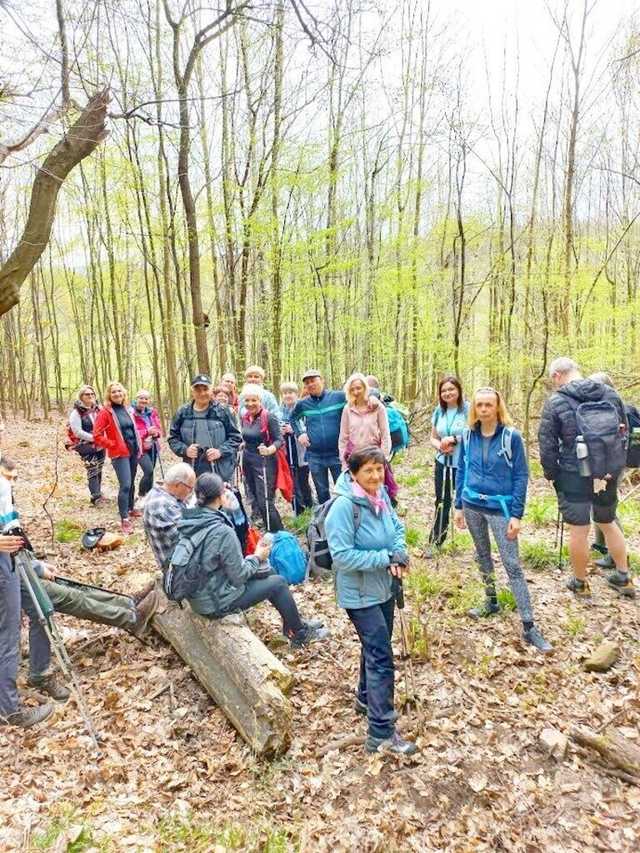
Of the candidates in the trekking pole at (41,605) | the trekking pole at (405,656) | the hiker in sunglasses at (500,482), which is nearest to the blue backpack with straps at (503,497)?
the hiker in sunglasses at (500,482)

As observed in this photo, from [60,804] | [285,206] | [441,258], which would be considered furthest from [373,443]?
[441,258]

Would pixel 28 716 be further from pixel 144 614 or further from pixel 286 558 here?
pixel 286 558

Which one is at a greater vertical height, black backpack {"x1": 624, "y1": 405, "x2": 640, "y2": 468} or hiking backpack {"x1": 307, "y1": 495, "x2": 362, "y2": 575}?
black backpack {"x1": 624, "y1": 405, "x2": 640, "y2": 468}

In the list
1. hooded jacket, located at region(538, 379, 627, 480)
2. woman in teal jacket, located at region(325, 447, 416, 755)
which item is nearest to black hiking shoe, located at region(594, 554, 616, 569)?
hooded jacket, located at region(538, 379, 627, 480)

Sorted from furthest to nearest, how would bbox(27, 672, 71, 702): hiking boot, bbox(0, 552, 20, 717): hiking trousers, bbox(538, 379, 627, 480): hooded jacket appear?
bbox(538, 379, 627, 480): hooded jacket, bbox(27, 672, 71, 702): hiking boot, bbox(0, 552, 20, 717): hiking trousers

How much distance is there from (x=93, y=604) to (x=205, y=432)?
2.32 m

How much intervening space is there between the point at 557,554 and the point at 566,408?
200 cm

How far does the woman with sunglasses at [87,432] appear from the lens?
8.12 m

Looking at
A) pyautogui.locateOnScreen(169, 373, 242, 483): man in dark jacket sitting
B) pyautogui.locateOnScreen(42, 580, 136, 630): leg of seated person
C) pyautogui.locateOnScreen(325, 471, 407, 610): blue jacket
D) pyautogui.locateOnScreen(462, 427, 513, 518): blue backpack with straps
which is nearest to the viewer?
pyautogui.locateOnScreen(325, 471, 407, 610): blue jacket

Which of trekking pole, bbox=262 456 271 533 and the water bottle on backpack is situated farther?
trekking pole, bbox=262 456 271 533

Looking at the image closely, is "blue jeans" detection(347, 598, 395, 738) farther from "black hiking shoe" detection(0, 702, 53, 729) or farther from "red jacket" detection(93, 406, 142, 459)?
"red jacket" detection(93, 406, 142, 459)

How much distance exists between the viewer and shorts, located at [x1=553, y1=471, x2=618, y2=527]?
15.1 feet

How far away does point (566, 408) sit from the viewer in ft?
15.0

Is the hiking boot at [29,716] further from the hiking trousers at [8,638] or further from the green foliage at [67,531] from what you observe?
the green foliage at [67,531]
